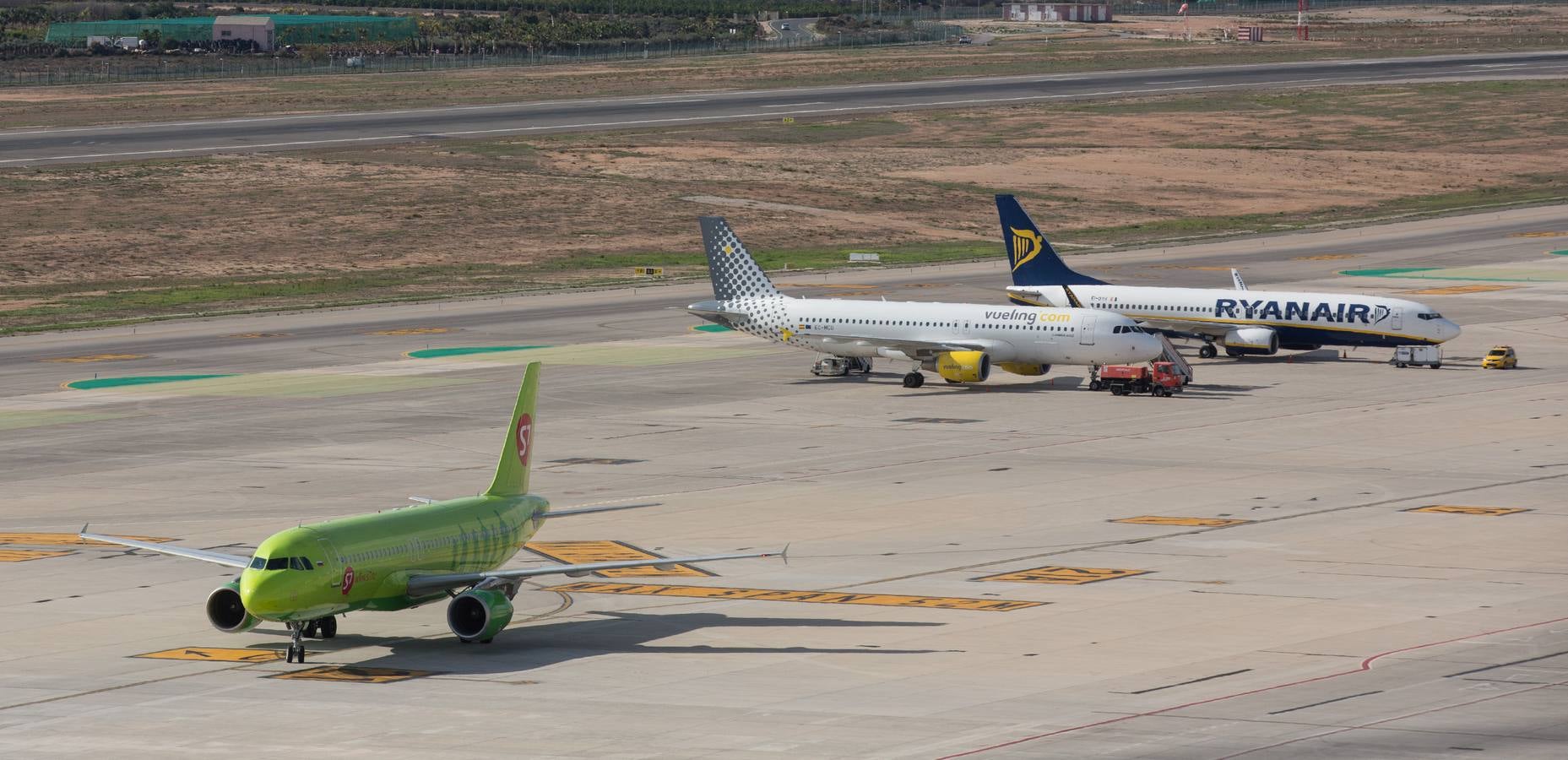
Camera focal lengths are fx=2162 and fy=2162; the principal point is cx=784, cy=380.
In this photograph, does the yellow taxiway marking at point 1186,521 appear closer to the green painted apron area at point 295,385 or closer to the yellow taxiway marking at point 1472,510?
the yellow taxiway marking at point 1472,510

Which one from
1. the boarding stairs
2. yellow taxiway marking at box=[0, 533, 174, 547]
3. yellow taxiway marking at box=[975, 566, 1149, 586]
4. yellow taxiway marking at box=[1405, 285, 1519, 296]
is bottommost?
yellow taxiway marking at box=[1405, 285, 1519, 296]

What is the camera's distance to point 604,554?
56.4 m

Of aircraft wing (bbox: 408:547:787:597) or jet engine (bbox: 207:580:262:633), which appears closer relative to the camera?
jet engine (bbox: 207:580:262:633)

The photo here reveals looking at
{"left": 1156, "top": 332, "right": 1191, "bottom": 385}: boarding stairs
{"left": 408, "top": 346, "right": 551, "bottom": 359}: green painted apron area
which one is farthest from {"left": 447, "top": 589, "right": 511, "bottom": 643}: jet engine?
{"left": 408, "top": 346, "right": 551, "bottom": 359}: green painted apron area

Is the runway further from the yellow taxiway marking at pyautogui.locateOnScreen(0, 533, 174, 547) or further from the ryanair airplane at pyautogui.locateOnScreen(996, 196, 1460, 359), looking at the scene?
the ryanair airplane at pyautogui.locateOnScreen(996, 196, 1460, 359)

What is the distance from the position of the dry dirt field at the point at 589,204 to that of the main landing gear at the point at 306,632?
3175 inches

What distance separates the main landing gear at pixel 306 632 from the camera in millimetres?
42938

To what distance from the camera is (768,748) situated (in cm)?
3562

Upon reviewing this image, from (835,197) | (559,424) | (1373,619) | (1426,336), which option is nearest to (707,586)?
(1373,619)

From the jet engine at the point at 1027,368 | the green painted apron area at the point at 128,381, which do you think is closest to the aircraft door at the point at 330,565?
the jet engine at the point at 1027,368

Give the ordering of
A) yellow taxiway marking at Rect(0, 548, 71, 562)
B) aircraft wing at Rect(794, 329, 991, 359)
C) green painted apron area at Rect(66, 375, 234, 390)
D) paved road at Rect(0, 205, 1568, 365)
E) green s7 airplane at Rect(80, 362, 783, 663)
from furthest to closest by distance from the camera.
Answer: paved road at Rect(0, 205, 1568, 365) → green painted apron area at Rect(66, 375, 234, 390) → aircraft wing at Rect(794, 329, 991, 359) → yellow taxiway marking at Rect(0, 548, 71, 562) → green s7 airplane at Rect(80, 362, 783, 663)

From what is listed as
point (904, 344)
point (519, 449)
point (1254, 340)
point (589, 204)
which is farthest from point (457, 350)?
point (589, 204)

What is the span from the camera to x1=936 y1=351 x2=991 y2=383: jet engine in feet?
299

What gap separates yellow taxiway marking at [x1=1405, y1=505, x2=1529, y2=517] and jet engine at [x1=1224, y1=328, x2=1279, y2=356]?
37748 millimetres
